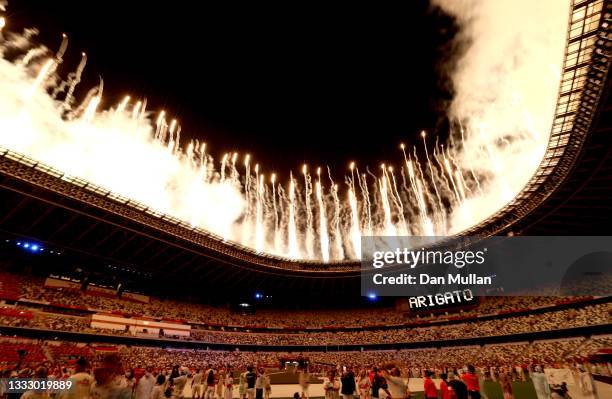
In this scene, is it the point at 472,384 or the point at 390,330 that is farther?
the point at 390,330

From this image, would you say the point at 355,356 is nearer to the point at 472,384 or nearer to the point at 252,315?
the point at 252,315

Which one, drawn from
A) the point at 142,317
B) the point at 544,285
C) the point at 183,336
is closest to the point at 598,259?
the point at 544,285

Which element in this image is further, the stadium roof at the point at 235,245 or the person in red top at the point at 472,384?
the stadium roof at the point at 235,245

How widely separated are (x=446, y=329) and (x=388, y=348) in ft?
32.3

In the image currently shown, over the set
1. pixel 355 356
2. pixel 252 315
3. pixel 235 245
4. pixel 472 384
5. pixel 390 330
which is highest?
pixel 235 245

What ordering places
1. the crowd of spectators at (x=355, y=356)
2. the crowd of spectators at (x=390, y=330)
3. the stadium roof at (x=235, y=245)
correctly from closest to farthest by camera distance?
the stadium roof at (x=235, y=245) < the crowd of spectators at (x=355, y=356) < the crowd of spectators at (x=390, y=330)

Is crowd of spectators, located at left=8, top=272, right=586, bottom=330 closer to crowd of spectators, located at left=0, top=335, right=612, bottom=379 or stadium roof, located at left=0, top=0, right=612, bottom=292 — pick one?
stadium roof, located at left=0, top=0, right=612, bottom=292

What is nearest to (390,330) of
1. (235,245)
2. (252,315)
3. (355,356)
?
(355,356)

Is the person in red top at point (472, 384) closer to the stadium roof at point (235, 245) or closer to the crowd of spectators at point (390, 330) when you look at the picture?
the stadium roof at point (235, 245)

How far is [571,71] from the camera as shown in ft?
62.2

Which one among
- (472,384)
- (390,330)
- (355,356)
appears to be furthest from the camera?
(390,330)

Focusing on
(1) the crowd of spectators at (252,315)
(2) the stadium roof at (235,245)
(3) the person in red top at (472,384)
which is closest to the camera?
(3) the person in red top at (472,384)

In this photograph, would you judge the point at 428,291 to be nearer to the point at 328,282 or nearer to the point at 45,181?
the point at 328,282

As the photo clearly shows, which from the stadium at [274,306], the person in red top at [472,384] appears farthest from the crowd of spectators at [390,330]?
the person in red top at [472,384]
